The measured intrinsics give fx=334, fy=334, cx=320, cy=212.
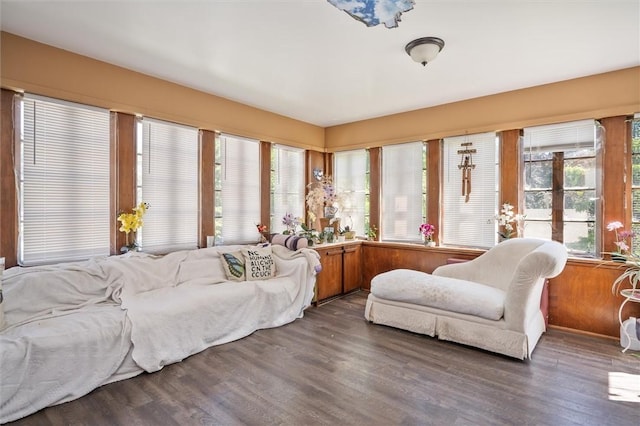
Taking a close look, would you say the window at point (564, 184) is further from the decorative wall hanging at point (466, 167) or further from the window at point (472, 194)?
the decorative wall hanging at point (466, 167)

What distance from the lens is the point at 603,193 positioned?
3.44 m

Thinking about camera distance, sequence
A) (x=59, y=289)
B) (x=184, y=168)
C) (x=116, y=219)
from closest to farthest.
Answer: (x=59, y=289) → (x=116, y=219) → (x=184, y=168)

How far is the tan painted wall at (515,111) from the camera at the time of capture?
3.36 metres

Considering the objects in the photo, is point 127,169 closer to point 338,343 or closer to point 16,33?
point 16,33

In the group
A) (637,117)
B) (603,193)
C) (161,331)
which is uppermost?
(637,117)

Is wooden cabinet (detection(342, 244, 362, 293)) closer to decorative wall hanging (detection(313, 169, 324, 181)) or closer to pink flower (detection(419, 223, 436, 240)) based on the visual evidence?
pink flower (detection(419, 223, 436, 240))

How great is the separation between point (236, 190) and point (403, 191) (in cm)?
238

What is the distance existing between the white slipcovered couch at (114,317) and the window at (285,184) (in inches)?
51.0

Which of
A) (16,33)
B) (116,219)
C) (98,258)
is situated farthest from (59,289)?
(16,33)

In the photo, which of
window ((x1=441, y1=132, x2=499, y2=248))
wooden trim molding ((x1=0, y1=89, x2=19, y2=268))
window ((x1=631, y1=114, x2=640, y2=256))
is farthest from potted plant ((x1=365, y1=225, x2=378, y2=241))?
wooden trim molding ((x1=0, y1=89, x2=19, y2=268))

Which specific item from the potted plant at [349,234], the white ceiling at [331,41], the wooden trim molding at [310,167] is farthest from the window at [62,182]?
the potted plant at [349,234]

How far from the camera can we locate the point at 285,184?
16.7 feet

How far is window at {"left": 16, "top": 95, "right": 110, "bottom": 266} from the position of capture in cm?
281

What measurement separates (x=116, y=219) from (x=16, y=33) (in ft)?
5.55
